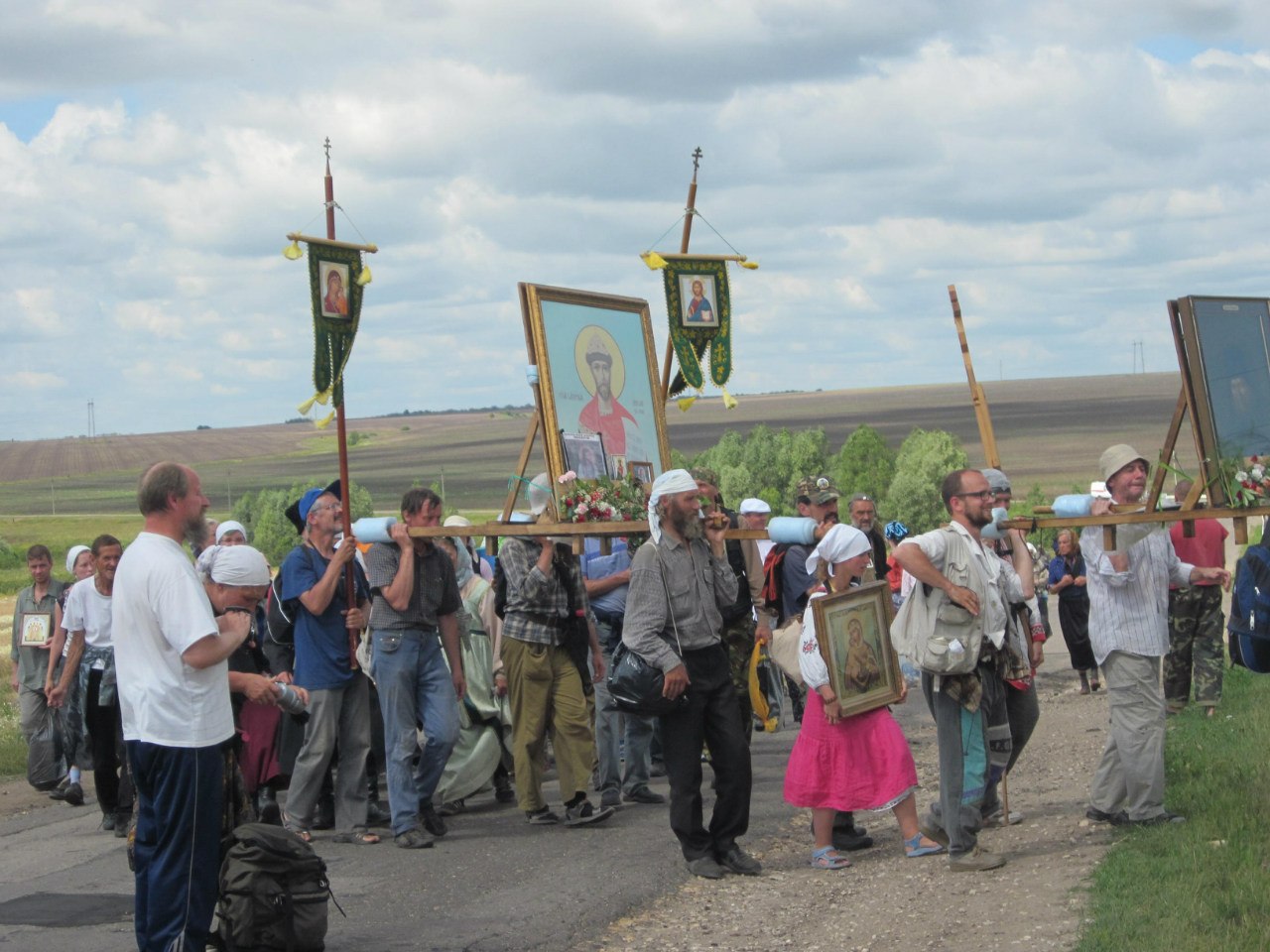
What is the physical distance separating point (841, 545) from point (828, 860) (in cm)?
169

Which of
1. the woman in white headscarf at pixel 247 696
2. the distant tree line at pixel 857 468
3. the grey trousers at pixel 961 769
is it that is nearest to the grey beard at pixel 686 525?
the grey trousers at pixel 961 769

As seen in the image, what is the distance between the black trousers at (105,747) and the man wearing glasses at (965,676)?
5.10 m

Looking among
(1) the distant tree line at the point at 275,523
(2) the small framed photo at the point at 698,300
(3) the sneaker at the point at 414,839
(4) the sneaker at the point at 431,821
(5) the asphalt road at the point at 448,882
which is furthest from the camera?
(1) the distant tree line at the point at 275,523

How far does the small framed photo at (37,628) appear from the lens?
12109 mm

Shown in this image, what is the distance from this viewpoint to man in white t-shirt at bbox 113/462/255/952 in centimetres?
611

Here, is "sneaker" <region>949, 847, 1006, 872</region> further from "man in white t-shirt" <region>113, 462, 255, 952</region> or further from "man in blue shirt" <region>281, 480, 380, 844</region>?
"man in white t-shirt" <region>113, 462, 255, 952</region>

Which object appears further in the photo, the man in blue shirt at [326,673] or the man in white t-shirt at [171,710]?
the man in blue shirt at [326,673]

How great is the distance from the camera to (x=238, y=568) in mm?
7191

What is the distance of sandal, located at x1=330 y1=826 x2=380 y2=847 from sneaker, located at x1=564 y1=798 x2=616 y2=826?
1.19 meters

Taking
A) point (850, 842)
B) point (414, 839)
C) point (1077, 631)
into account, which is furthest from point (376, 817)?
point (1077, 631)

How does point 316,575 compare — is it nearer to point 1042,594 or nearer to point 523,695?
point 523,695

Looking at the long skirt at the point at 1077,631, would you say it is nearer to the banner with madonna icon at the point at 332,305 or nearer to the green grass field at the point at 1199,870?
the green grass field at the point at 1199,870

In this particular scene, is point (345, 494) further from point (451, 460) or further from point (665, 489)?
point (451, 460)

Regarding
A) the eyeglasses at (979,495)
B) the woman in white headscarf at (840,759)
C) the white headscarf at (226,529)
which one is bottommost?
the woman in white headscarf at (840,759)
